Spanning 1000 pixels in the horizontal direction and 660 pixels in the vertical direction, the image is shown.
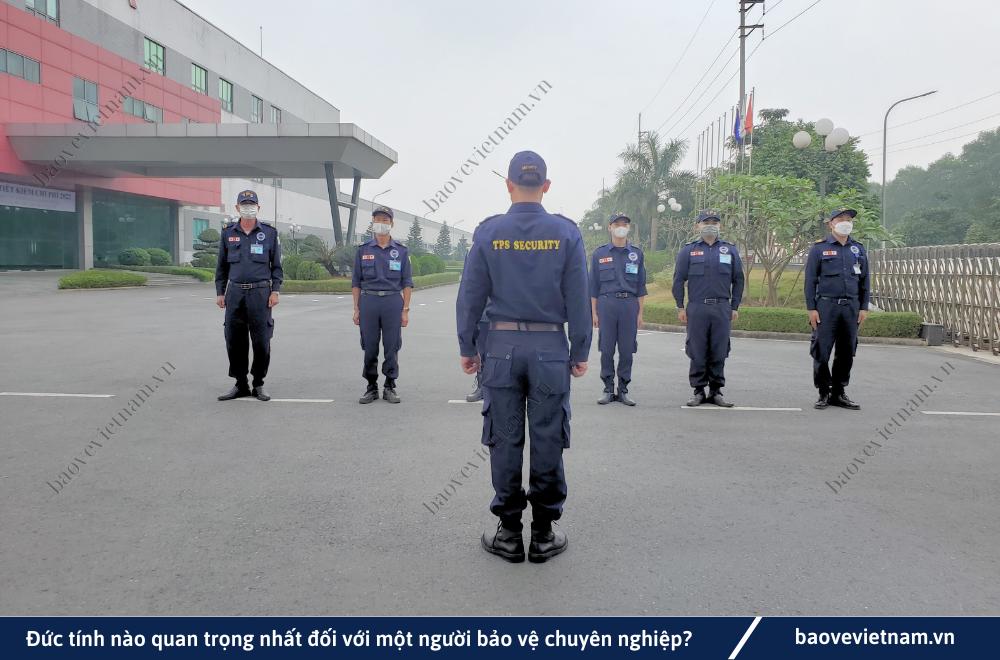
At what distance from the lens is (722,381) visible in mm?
7184

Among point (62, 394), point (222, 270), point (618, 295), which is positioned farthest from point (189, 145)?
point (618, 295)

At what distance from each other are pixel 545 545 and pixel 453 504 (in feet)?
2.80

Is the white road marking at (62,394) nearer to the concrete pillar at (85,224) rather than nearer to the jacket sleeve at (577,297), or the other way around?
the jacket sleeve at (577,297)

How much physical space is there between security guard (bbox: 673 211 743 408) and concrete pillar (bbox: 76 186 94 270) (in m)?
38.4

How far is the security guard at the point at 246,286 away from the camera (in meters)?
6.97

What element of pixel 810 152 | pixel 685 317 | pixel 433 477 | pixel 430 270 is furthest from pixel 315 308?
pixel 810 152

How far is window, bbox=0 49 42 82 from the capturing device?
30000 millimetres

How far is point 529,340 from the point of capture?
11.3 ft

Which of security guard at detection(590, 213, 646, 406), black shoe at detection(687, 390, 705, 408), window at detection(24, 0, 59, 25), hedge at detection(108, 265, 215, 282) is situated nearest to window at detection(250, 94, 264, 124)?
hedge at detection(108, 265, 215, 282)

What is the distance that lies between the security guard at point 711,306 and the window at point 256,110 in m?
50.0

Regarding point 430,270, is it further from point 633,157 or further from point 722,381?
point 722,381

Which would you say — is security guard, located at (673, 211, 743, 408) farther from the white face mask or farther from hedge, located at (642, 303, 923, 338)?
hedge, located at (642, 303, 923, 338)

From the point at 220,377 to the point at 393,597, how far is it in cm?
618
